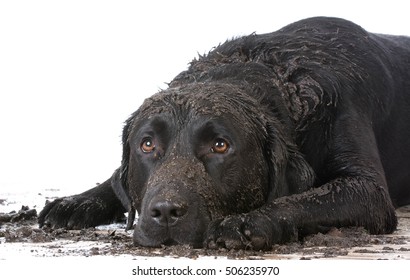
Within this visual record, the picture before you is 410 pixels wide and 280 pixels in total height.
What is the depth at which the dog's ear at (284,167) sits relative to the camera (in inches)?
273

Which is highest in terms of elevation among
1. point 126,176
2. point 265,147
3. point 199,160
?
point 265,147

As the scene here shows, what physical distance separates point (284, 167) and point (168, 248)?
1254 mm

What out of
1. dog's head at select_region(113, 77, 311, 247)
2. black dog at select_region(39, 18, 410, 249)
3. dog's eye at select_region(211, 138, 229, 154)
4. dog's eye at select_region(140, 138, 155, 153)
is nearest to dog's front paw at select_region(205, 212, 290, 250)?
black dog at select_region(39, 18, 410, 249)

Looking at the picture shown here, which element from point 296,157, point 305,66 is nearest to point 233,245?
point 296,157

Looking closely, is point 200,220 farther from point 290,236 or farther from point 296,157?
point 296,157

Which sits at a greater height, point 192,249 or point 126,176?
point 126,176

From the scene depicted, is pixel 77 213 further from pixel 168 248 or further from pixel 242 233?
pixel 242 233

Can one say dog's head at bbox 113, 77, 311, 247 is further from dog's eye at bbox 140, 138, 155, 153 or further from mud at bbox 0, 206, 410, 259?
mud at bbox 0, 206, 410, 259

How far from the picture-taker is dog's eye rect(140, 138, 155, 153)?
6820mm

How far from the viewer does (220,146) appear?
22.0 ft

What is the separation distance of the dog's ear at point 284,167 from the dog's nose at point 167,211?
983 millimetres

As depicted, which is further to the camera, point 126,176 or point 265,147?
point 126,176

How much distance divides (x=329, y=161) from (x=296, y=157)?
0.52m

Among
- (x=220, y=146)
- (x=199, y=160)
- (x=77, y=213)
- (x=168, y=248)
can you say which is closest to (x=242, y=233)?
(x=168, y=248)
